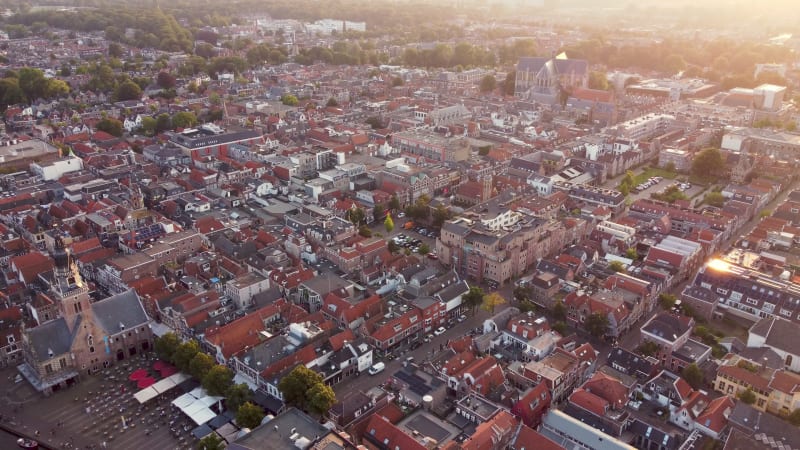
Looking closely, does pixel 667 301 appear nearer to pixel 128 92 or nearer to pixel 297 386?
pixel 297 386

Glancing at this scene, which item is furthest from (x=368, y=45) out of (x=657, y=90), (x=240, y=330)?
(x=240, y=330)

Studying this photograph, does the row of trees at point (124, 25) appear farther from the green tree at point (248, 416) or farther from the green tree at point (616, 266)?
the green tree at point (248, 416)

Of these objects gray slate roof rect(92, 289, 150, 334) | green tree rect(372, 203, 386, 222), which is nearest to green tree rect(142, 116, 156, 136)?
green tree rect(372, 203, 386, 222)

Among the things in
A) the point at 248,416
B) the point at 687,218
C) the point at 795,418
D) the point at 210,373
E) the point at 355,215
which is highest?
the point at 687,218

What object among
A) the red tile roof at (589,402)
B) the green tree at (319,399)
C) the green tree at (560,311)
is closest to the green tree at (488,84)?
the green tree at (560,311)

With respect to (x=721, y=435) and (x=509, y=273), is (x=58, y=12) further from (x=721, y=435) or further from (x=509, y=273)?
(x=721, y=435)

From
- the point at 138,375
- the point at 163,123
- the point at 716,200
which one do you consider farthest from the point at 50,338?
the point at 716,200

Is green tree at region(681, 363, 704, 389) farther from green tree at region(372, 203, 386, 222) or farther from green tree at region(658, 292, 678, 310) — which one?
green tree at region(372, 203, 386, 222)
